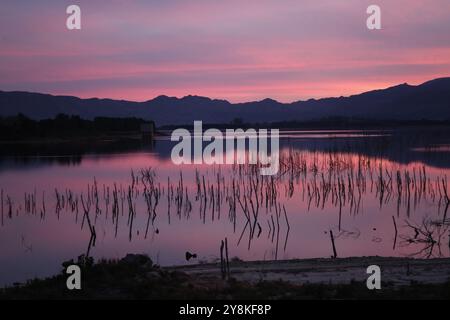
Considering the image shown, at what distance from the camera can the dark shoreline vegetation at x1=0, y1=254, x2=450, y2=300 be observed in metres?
7.79

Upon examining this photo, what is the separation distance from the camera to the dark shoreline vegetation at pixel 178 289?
779 centimetres

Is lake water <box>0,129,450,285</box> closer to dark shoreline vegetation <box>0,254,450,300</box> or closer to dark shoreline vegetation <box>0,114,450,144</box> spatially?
dark shoreline vegetation <box>0,254,450,300</box>

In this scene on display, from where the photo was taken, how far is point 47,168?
138 feet

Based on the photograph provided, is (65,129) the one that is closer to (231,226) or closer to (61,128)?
(61,128)

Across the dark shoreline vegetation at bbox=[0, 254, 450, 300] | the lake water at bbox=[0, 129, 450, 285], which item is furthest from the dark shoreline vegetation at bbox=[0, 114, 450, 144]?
the dark shoreline vegetation at bbox=[0, 254, 450, 300]

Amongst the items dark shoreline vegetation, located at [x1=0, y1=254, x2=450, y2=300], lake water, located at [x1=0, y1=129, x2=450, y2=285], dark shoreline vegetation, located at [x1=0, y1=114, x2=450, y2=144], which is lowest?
lake water, located at [x1=0, y1=129, x2=450, y2=285]

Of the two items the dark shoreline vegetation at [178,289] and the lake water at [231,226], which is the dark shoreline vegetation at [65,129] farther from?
the dark shoreline vegetation at [178,289]

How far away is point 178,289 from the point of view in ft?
26.7

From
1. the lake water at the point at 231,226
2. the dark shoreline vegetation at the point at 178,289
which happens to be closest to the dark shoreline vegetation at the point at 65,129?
the lake water at the point at 231,226

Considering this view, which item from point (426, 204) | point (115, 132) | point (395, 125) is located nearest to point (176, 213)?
point (426, 204)

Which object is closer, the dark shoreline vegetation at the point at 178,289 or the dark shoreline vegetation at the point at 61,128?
the dark shoreline vegetation at the point at 178,289

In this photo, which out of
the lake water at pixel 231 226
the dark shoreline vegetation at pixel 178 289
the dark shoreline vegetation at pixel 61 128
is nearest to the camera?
the dark shoreline vegetation at pixel 178 289

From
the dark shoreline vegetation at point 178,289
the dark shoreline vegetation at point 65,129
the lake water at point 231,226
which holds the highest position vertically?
the dark shoreline vegetation at point 65,129
